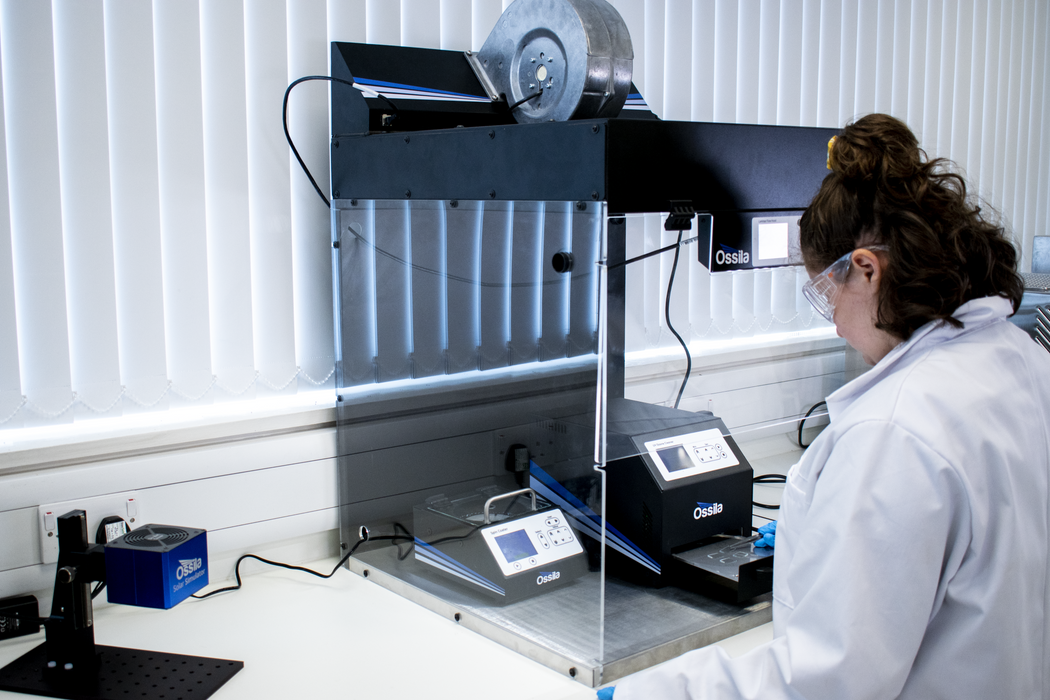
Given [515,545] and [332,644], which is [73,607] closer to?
[332,644]

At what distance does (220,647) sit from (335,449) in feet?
1.46

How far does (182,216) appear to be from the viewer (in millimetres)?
1471

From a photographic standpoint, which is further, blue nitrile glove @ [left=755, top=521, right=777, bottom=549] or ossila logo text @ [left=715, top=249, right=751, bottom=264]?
blue nitrile glove @ [left=755, top=521, right=777, bottom=549]

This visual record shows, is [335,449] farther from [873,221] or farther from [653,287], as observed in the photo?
[873,221]

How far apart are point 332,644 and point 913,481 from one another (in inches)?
34.8

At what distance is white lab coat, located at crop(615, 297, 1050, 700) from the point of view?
2.48ft

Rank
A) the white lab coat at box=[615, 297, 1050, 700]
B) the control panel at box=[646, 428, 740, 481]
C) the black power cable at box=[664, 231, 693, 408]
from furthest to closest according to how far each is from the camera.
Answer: the control panel at box=[646, 428, 740, 481] → the black power cable at box=[664, 231, 693, 408] → the white lab coat at box=[615, 297, 1050, 700]

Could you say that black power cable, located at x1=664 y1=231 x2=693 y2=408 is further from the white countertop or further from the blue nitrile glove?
the white countertop

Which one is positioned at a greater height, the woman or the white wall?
the woman

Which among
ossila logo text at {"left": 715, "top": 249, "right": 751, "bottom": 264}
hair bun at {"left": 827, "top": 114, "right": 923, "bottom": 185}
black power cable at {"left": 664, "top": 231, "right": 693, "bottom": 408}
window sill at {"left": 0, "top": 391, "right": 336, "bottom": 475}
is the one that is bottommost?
window sill at {"left": 0, "top": 391, "right": 336, "bottom": 475}

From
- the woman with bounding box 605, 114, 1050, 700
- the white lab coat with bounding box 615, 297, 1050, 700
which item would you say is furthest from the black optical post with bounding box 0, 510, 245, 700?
the white lab coat with bounding box 615, 297, 1050, 700

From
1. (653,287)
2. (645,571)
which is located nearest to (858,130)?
(653,287)

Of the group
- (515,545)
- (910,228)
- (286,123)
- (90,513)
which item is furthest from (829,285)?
(90,513)

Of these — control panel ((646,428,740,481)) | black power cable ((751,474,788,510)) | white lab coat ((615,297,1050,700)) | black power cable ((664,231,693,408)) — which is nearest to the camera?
white lab coat ((615,297,1050,700))
